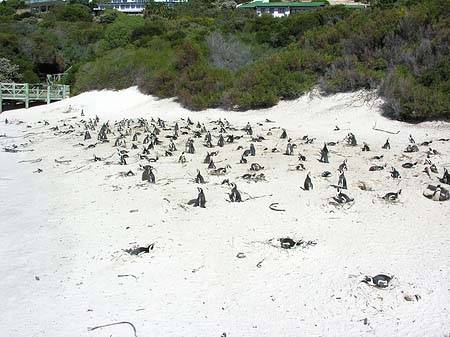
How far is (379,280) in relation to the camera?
5.26 meters

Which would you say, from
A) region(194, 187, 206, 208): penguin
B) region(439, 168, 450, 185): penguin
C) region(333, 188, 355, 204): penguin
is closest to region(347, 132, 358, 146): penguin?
region(439, 168, 450, 185): penguin

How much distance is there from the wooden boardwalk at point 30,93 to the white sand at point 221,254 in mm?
19316

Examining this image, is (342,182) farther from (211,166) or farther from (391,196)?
(211,166)

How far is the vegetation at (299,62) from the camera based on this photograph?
52.1 ft

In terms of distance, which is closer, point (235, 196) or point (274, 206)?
point (274, 206)

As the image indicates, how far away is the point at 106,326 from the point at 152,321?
0.44 metres

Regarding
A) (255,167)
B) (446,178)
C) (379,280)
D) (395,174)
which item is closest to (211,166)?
(255,167)

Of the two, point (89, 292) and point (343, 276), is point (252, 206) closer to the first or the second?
point (343, 276)

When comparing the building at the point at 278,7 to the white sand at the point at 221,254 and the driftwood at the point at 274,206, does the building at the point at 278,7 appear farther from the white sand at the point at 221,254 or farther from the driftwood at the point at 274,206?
the driftwood at the point at 274,206

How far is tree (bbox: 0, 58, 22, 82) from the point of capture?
Answer: 3309 cm

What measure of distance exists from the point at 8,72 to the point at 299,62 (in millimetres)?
22394

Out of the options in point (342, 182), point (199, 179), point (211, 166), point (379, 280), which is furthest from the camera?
point (211, 166)

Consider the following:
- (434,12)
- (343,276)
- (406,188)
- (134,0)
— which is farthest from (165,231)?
(134,0)

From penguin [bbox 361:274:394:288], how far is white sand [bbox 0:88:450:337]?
0.28 ft
